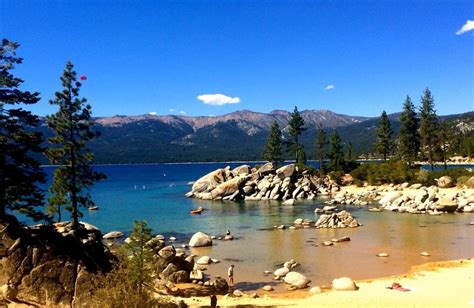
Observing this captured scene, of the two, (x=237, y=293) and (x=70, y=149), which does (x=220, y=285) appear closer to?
(x=237, y=293)

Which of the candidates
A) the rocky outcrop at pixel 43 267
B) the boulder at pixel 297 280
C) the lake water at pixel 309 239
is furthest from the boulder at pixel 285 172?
the rocky outcrop at pixel 43 267

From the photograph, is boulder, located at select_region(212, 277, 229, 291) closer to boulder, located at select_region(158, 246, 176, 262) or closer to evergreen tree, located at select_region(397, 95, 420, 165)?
boulder, located at select_region(158, 246, 176, 262)

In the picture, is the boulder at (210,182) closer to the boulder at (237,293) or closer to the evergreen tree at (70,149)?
the evergreen tree at (70,149)

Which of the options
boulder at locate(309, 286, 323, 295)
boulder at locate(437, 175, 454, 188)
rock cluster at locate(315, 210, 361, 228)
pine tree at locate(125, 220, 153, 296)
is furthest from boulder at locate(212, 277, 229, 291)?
boulder at locate(437, 175, 454, 188)

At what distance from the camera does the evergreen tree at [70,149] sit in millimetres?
31594

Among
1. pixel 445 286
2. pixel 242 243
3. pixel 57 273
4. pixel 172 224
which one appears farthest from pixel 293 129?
pixel 57 273

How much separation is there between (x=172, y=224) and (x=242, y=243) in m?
19.0

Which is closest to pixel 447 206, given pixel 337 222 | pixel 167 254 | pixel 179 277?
pixel 337 222

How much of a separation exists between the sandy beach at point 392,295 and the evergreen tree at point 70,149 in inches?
537

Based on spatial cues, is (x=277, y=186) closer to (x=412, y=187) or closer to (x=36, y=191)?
(x=412, y=187)

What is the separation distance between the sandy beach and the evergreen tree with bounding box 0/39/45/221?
12102 mm

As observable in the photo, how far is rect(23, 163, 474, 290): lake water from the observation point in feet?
111

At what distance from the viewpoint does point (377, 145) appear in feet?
384

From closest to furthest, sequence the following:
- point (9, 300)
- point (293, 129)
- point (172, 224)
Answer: point (9, 300) → point (172, 224) → point (293, 129)
